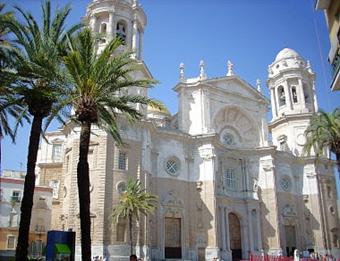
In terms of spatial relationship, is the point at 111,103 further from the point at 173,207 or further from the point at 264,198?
the point at 264,198

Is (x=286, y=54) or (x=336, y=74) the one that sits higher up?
(x=286, y=54)

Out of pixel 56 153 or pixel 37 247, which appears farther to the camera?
pixel 56 153

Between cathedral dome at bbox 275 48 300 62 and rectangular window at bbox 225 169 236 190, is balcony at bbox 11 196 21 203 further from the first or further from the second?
cathedral dome at bbox 275 48 300 62

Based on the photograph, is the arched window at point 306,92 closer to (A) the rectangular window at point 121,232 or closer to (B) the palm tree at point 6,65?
(A) the rectangular window at point 121,232

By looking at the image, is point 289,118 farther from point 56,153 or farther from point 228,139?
point 56,153

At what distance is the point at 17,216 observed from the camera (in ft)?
132

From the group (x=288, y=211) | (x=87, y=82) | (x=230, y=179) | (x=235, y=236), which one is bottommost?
(x=235, y=236)

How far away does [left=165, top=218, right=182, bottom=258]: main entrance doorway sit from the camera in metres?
36.7

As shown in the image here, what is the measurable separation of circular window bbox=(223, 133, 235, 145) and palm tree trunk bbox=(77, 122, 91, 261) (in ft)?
97.8

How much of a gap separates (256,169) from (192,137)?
948 centimetres

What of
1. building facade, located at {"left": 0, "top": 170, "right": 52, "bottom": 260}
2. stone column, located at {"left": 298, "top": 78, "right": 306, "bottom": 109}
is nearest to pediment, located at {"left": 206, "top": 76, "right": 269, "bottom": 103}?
stone column, located at {"left": 298, "top": 78, "right": 306, "bottom": 109}

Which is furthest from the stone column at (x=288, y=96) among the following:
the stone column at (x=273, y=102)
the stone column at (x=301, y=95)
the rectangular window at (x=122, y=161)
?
the rectangular window at (x=122, y=161)

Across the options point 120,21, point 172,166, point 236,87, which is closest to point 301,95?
point 236,87

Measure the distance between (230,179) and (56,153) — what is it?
2214cm
